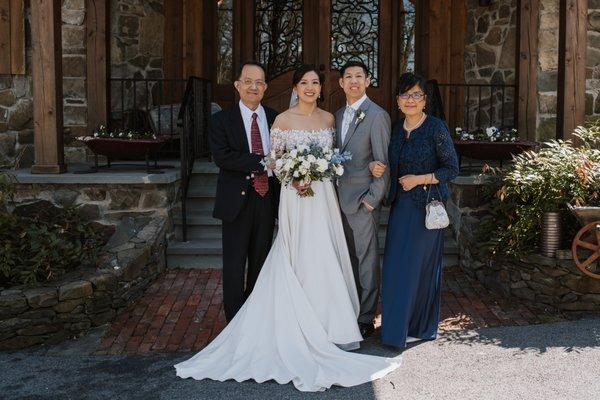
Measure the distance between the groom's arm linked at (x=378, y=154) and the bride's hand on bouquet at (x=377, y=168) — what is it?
0.04 metres

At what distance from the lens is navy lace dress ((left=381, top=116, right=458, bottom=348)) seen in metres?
4.05

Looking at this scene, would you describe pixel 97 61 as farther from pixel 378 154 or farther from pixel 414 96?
pixel 414 96

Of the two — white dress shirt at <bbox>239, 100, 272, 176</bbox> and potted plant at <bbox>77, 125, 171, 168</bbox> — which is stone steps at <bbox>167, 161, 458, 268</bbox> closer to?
potted plant at <bbox>77, 125, 171, 168</bbox>

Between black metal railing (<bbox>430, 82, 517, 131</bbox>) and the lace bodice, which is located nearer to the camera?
the lace bodice

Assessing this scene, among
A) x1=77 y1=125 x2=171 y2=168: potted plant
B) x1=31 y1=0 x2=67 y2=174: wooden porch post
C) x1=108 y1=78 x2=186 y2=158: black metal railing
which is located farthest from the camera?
x1=108 y1=78 x2=186 y2=158: black metal railing

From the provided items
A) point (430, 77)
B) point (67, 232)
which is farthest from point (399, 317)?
point (430, 77)

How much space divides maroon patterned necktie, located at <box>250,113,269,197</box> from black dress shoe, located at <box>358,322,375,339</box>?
107cm

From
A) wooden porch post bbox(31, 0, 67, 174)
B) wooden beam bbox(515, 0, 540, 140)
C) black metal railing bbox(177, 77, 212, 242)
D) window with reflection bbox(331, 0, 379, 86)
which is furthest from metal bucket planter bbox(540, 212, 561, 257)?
wooden porch post bbox(31, 0, 67, 174)

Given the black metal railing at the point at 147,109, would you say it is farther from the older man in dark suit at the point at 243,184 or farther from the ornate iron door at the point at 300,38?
the older man in dark suit at the point at 243,184

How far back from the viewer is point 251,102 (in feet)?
13.6

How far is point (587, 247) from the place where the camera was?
15.3 feet

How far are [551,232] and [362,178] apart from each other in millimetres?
1679

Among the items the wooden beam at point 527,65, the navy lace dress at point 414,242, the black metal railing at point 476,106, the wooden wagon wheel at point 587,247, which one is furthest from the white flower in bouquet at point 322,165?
the black metal railing at point 476,106

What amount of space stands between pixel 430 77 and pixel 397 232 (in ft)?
14.6
